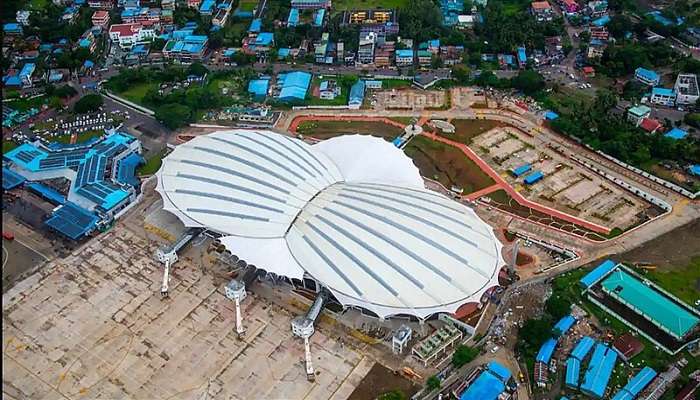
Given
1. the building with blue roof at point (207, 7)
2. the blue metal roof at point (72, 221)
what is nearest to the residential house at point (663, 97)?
the building with blue roof at point (207, 7)

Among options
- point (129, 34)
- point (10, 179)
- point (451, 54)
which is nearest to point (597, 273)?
point (451, 54)

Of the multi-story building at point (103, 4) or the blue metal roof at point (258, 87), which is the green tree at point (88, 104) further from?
the multi-story building at point (103, 4)

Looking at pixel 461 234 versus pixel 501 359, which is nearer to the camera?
pixel 501 359

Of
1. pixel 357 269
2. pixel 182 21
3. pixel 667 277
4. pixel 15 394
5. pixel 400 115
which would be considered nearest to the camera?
pixel 15 394

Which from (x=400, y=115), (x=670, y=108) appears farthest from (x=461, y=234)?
(x=670, y=108)

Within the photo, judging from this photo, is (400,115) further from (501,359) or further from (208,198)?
(501,359)

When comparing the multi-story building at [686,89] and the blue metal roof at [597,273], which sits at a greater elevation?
the multi-story building at [686,89]

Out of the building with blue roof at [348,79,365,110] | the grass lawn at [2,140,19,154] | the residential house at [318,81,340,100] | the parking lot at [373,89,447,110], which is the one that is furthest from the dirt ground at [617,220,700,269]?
the grass lawn at [2,140,19,154]
